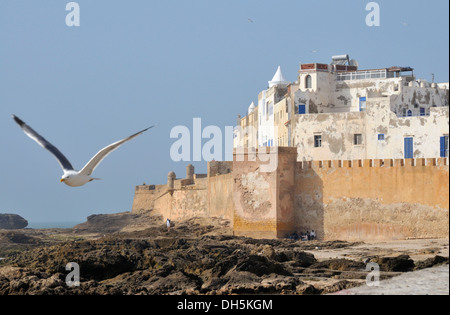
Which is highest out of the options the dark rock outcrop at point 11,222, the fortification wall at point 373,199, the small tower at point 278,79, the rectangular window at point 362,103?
the small tower at point 278,79

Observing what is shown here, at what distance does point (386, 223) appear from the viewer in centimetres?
2769

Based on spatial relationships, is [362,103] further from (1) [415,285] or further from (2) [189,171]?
(1) [415,285]

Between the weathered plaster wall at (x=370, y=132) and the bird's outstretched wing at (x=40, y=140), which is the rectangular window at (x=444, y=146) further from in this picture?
the bird's outstretched wing at (x=40, y=140)

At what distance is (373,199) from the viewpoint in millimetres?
28000

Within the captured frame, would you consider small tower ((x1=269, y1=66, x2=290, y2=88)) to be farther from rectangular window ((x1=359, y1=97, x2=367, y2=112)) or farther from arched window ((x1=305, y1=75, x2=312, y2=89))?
rectangular window ((x1=359, y1=97, x2=367, y2=112))

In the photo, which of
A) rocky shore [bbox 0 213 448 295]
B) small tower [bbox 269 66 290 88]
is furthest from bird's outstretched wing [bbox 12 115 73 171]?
small tower [bbox 269 66 290 88]

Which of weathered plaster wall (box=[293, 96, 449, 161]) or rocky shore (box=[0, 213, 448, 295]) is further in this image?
weathered plaster wall (box=[293, 96, 449, 161])

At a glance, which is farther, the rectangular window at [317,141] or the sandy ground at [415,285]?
the rectangular window at [317,141]

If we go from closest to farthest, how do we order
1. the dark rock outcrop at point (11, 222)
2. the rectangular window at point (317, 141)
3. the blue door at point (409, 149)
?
the blue door at point (409, 149)
the rectangular window at point (317, 141)
the dark rock outcrop at point (11, 222)

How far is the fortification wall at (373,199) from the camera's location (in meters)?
26.9

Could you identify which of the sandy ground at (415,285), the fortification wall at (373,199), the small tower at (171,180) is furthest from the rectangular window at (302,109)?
the sandy ground at (415,285)

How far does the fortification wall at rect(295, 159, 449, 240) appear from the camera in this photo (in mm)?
26938

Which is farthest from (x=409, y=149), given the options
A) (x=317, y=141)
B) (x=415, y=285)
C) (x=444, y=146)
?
(x=415, y=285)
